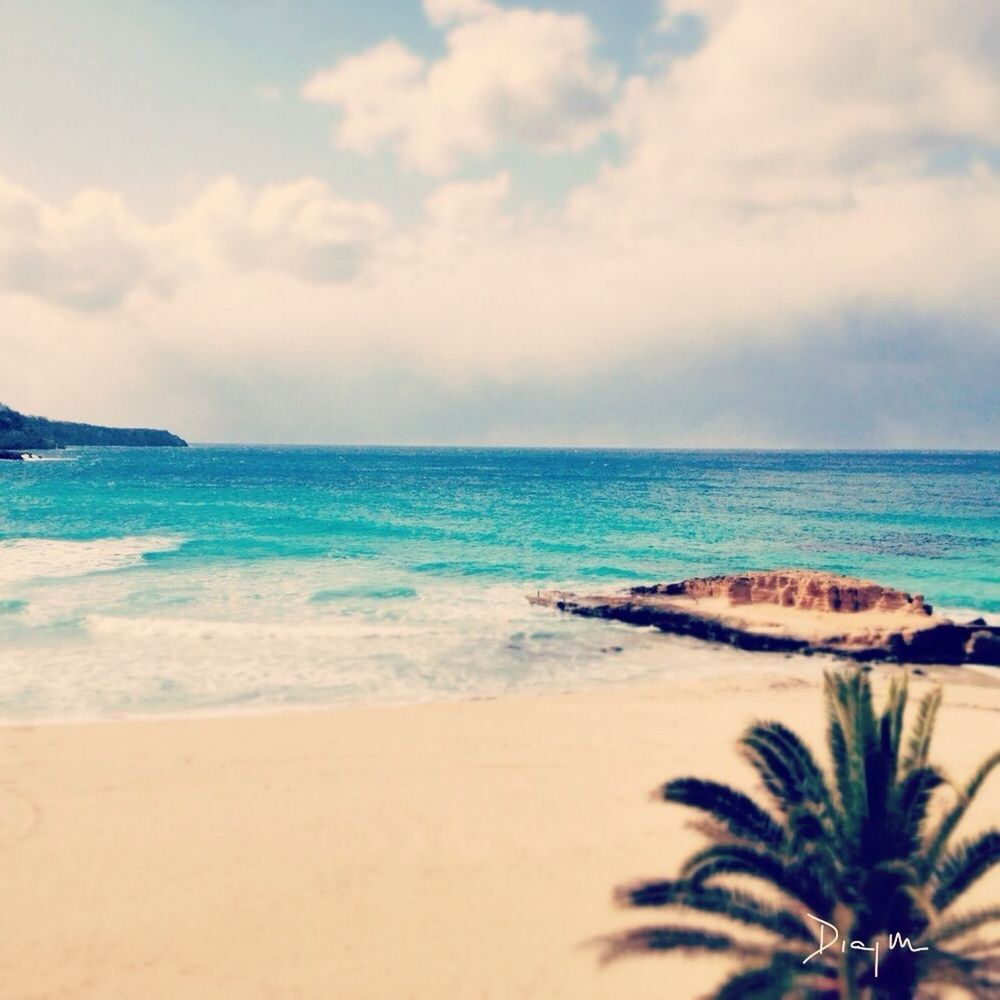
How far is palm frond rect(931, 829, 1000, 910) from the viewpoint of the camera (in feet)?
23.4

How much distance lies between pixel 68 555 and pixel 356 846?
110 feet

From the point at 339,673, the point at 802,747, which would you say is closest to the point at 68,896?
the point at 802,747

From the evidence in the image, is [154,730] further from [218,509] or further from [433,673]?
[218,509]

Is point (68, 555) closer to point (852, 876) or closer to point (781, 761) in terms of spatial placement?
point (781, 761)

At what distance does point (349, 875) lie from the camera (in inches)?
410

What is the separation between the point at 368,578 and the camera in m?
33.6

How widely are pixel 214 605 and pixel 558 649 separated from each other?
12380mm

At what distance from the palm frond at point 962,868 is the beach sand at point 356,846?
2610 millimetres

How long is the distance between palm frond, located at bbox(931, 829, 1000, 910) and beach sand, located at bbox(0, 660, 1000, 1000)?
2610mm

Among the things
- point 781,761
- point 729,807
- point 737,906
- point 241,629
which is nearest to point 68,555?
point 241,629

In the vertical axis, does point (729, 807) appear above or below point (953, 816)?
below

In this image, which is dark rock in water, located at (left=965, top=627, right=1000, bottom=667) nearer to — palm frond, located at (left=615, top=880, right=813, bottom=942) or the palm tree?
the palm tree

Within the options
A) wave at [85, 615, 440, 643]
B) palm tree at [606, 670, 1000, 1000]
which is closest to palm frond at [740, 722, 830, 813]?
palm tree at [606, 670, 1000, 1000]

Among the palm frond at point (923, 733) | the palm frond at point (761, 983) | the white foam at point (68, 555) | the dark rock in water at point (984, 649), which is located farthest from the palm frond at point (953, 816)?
the white foam at point (68, 555)
